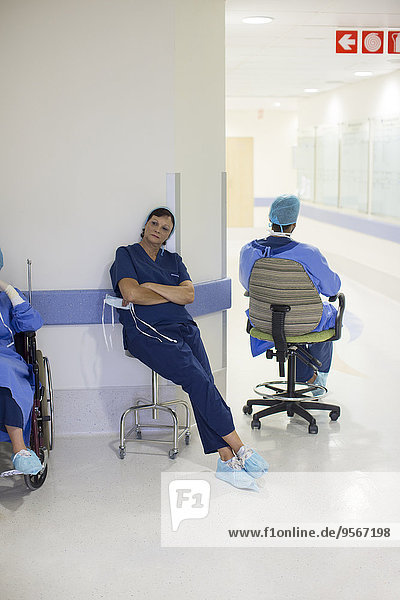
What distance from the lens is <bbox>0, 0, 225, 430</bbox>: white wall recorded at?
13.3 feet

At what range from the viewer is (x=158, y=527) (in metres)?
3.20

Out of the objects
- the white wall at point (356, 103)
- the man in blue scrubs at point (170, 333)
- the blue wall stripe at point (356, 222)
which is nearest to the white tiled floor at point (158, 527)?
the man in blue scrubs at point (170, 333)

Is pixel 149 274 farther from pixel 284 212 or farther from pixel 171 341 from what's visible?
pixel 284 212

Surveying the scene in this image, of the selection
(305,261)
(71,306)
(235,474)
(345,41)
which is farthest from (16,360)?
(345,41)

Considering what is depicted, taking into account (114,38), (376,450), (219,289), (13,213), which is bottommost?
(376,450)

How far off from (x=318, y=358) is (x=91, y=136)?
6.34 ft

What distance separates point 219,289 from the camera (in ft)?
15.0

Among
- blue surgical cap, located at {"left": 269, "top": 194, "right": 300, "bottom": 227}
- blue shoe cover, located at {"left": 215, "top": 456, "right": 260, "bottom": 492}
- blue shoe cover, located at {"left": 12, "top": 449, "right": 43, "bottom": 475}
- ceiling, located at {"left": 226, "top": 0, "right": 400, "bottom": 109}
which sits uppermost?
ceiling, located at {"left": 226, "top": 0, "right": 400, "bottom": 109}

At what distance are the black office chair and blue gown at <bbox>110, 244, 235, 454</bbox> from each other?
18.6 inches

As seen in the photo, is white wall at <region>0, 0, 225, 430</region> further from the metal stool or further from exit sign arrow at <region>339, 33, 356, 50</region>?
exit sign arrow at <region>339, 33, 356, 50</region>

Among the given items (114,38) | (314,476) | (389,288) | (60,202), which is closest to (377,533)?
(314,476)

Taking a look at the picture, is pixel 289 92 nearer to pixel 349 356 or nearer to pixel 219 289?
pixel 349 356

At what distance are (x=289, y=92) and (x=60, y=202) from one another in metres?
9.52

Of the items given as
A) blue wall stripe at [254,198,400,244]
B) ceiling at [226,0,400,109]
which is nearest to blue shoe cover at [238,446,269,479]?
ceiling at [226,0,400,109]
